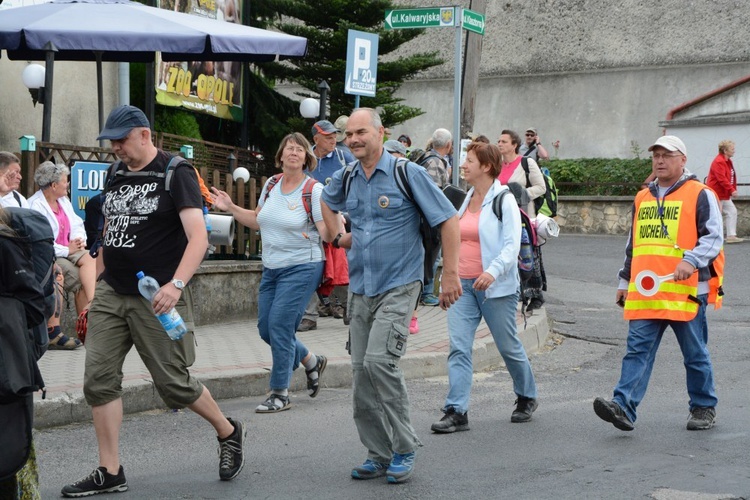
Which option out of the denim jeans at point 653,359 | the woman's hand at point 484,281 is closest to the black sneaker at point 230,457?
the woman's hand at point 484,281

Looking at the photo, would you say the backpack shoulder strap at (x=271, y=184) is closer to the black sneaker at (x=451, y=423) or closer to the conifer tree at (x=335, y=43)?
the black sneaker at (x=451, y=423)

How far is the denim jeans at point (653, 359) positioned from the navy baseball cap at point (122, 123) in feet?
10.6

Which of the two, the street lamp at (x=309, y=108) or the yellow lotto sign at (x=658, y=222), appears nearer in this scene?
the yellow lotto sign at (x=658, y=222)

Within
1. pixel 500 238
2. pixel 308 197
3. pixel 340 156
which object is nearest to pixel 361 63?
pixel 340 156

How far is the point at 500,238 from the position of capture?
6699mm

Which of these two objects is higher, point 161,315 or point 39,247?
point 39,247

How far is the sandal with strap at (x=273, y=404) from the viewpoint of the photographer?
285 inches

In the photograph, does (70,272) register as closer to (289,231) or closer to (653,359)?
(289,231)

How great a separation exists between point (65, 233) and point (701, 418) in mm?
5773

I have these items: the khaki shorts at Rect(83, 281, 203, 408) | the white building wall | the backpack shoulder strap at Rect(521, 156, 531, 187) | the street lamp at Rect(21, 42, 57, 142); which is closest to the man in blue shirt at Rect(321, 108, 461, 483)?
the khaki shorts at Rect(83, 281, 203, 408)

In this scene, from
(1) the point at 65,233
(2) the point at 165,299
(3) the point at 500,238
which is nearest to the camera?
(2) the point at 165,299

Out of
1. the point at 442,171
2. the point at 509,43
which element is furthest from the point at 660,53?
the point at 442,171

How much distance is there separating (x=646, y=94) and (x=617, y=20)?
2.41m

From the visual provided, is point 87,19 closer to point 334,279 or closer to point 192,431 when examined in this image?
point 334,279
